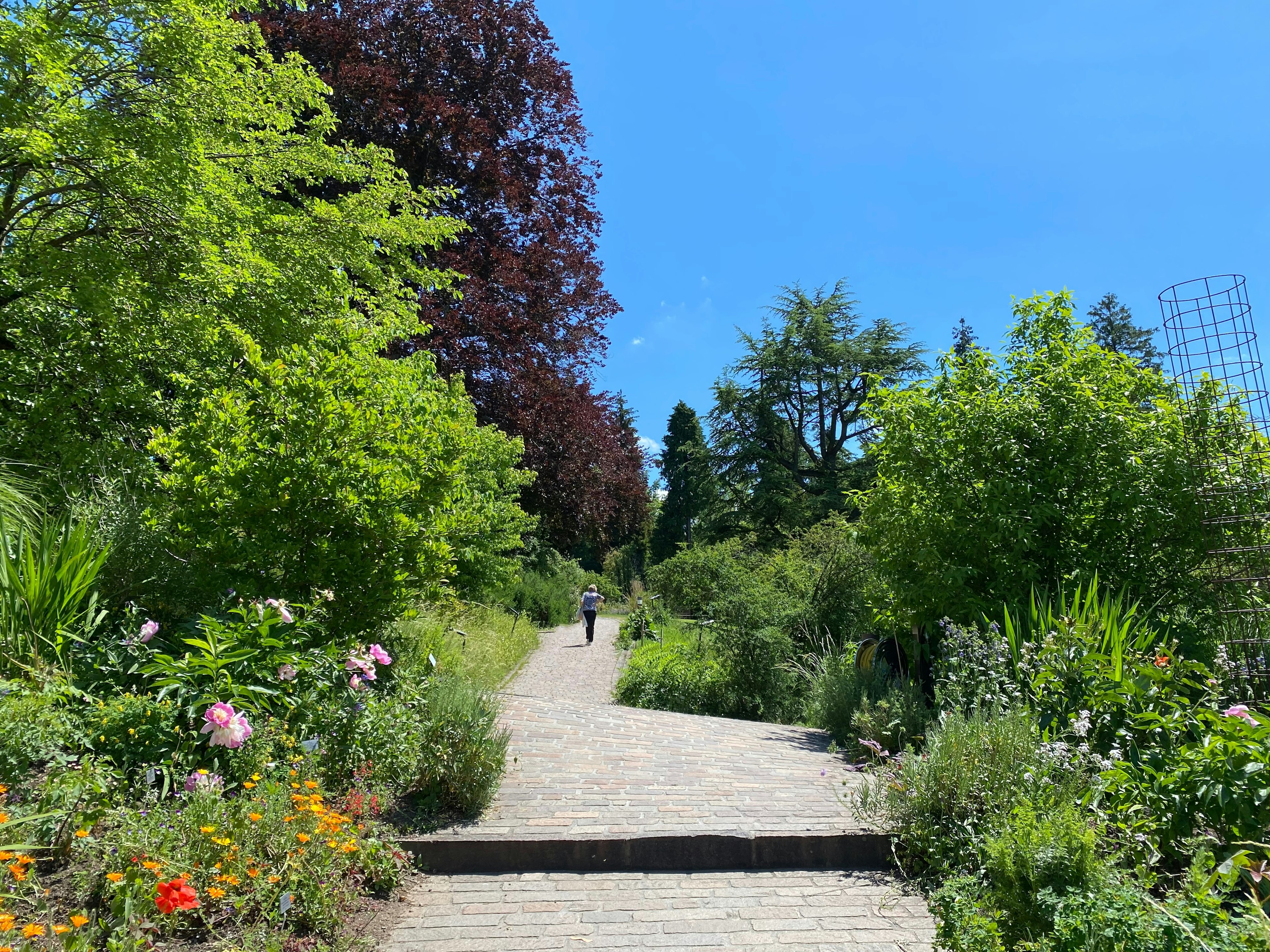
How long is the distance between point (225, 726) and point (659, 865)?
2.55 metres

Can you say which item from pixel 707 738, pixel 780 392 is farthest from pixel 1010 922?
pixel 780 392

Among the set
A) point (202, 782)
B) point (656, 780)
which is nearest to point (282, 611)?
point (202, 782)

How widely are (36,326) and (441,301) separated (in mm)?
7023

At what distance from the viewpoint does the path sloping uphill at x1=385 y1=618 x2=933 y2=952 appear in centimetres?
346

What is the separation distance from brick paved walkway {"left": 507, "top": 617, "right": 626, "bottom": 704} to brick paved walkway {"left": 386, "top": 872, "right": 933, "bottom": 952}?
6.50m

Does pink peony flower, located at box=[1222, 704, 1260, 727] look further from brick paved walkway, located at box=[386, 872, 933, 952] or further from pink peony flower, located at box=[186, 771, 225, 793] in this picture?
pink peony flower, located at box=[186, 771, 225, 793]

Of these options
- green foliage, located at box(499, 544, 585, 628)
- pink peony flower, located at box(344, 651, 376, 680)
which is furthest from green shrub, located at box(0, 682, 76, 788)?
green foliage, located at box(499, 544, 585, 628)

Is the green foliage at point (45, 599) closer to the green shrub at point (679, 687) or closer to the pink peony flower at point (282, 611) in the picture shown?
the pink peony flower at point (282, 611)

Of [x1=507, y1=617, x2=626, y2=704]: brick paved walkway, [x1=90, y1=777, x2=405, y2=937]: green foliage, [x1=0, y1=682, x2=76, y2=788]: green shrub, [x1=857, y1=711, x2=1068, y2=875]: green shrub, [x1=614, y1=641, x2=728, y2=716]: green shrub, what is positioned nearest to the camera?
[x1=90, y1=777, x2=405, y2=937]: green foliage

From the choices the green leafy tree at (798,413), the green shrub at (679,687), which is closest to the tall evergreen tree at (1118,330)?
the green leafy tree at (798,413)

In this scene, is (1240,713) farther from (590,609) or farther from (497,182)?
(590,609)

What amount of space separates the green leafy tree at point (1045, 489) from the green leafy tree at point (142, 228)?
607 centimetres

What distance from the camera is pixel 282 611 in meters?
4.46

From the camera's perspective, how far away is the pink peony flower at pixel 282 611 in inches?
176
